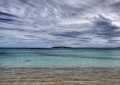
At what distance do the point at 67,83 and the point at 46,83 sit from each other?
6.00 feet

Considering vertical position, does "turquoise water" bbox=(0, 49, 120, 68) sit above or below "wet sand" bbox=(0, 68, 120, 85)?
above

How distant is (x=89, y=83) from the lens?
16891mm

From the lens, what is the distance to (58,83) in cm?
1691

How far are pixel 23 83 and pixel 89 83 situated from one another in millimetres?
5705

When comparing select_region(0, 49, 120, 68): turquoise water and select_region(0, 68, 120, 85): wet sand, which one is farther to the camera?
select_region(0, 49, 120, 68): turquoise water

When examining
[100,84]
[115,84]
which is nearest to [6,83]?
[100,84]

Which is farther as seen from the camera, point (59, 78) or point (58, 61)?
point (58, 61)

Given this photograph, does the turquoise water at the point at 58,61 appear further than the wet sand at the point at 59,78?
Yes

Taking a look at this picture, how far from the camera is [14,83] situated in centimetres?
1680

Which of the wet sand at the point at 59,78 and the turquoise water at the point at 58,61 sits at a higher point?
the turquoise water at the point at 58,61

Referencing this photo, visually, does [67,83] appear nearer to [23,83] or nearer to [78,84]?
[78,84]

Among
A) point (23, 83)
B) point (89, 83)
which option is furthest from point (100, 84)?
point (23, 83)

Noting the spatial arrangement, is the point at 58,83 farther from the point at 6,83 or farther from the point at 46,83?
the point at 6,83

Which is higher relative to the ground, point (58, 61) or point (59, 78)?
point (58, 61)
